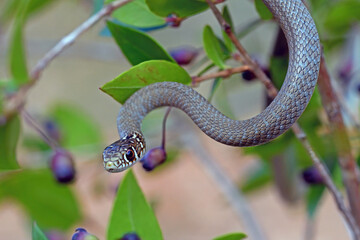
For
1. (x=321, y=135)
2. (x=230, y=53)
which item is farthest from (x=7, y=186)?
(x=230, y=53)

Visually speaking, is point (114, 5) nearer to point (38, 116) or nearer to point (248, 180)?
point (248, 180)

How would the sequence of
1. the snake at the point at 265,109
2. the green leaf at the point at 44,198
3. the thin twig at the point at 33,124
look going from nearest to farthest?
the snake at the point at 265,109
the thin twig at the point at 33,124
the green leaf at the point at 44,198

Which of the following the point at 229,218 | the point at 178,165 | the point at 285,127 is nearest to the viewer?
the point at 285,127

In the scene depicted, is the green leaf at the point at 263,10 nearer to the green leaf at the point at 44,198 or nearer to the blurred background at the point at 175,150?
the blurred background at the point at 175,150

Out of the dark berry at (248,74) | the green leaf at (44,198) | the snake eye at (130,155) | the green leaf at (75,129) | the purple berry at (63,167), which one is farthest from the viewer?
the green leaf at (75,129)

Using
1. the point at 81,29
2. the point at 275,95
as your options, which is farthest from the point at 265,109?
the point at 81,29

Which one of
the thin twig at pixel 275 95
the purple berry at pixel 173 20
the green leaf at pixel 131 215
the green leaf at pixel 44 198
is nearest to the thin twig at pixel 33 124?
the green leaf at pixel 131 215

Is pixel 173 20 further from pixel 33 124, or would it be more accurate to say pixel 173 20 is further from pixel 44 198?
pixel 44 198
